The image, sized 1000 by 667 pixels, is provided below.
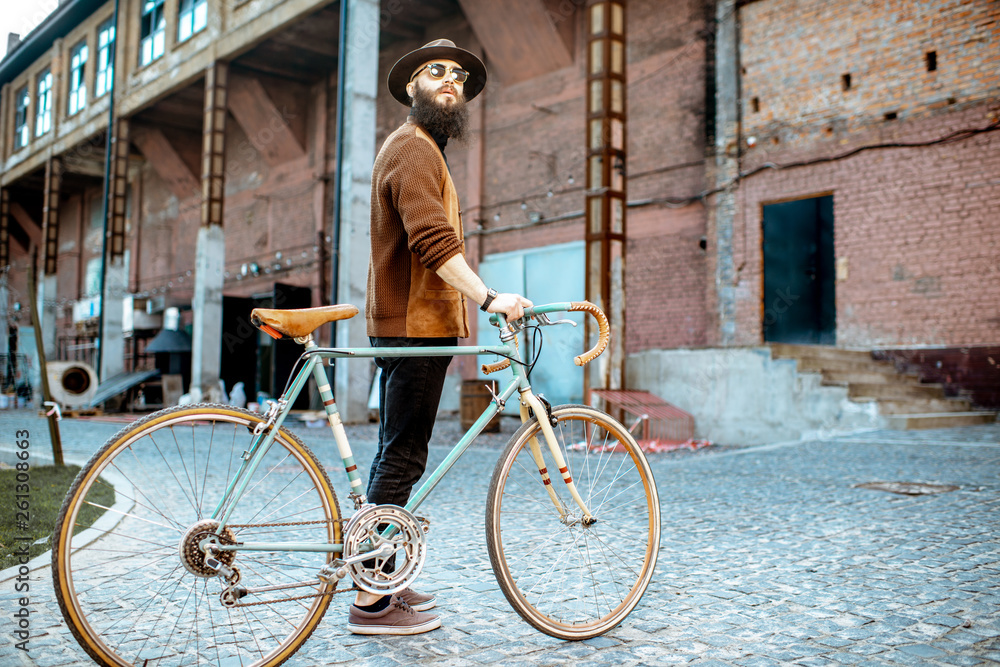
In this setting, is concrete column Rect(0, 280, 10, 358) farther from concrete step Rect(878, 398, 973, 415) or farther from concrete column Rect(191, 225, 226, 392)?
concrete step Rect(878, 398, 973, 415)

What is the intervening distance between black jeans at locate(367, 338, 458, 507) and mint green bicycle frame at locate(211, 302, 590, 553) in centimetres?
7

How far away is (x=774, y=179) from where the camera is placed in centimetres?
1235

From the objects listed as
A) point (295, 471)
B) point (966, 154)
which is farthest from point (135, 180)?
point (295, 471)

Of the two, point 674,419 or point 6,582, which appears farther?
point 674,419

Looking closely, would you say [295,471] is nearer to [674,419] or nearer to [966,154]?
[674,419]

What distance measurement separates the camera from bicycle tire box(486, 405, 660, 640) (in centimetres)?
227

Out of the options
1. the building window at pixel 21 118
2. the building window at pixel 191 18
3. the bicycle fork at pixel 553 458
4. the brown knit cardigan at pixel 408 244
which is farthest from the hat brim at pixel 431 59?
the building window at pixel 21 118

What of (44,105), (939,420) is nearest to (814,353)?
→ (939,420)

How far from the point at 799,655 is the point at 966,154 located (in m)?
10.6

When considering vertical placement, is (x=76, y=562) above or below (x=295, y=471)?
below

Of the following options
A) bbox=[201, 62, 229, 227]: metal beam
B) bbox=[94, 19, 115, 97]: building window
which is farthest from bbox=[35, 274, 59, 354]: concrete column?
bbox=[201, 62, 229, 227]: metal beam

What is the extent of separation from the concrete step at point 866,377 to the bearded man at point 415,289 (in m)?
7.50

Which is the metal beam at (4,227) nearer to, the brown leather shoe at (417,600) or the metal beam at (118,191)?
the metal beam at (118,191)

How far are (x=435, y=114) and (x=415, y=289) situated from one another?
619mm
